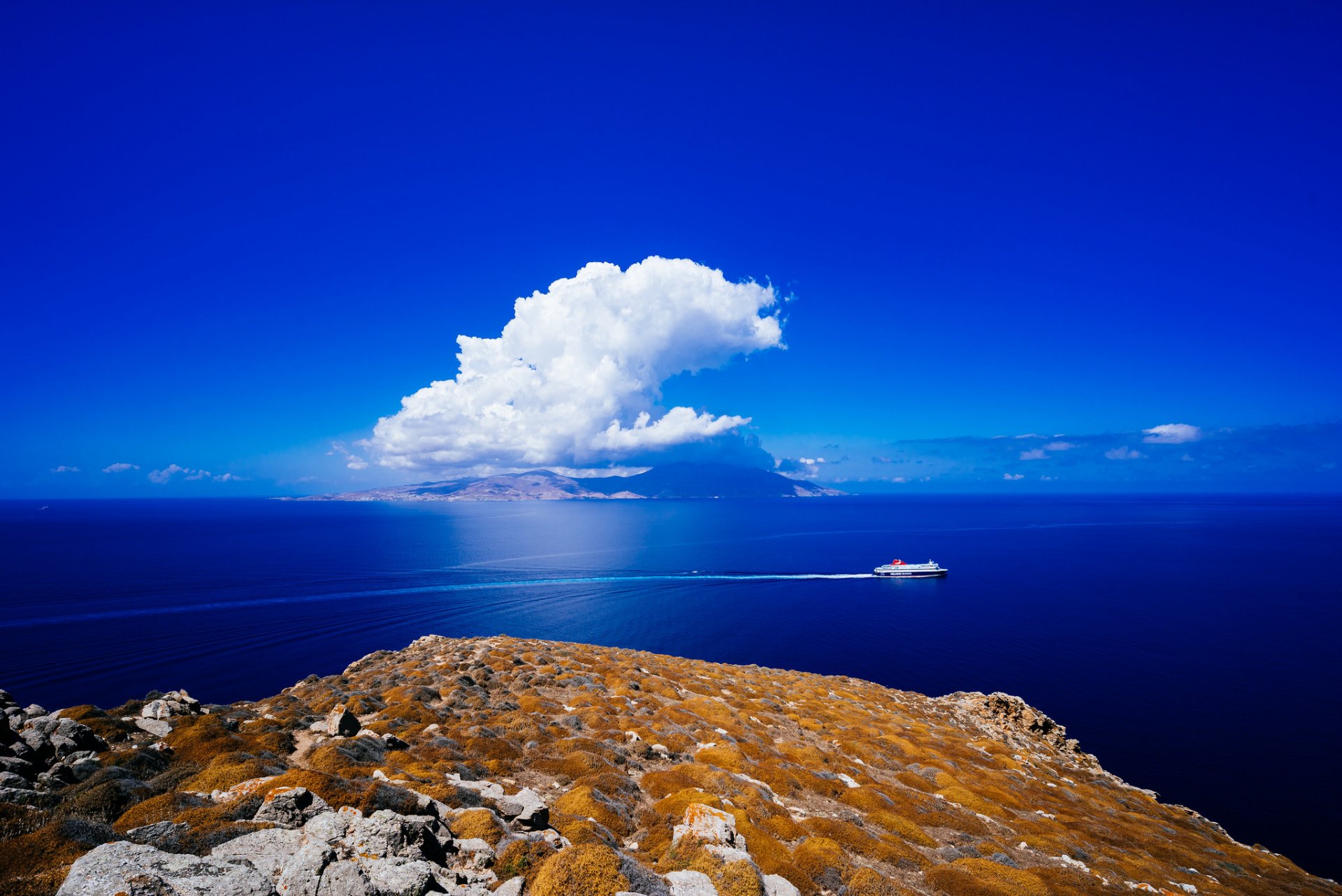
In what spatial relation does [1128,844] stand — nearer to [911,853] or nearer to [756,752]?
[911,853]

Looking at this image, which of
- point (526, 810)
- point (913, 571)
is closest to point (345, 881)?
point (526, 810)

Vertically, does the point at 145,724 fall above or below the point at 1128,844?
above

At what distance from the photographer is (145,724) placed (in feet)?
55.9

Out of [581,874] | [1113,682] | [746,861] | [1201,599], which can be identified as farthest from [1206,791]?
[1201,599]

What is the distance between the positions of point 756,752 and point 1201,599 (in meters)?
129

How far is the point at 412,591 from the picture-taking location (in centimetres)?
10681

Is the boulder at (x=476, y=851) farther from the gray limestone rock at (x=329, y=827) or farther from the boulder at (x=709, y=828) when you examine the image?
the boulder at (x=709, y=828)

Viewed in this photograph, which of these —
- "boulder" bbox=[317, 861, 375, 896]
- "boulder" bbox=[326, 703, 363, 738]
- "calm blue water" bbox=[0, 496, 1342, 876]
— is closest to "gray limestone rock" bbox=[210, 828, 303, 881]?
"boulder" bbox=[317, 861, 375, 896]

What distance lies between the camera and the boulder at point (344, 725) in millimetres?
19609

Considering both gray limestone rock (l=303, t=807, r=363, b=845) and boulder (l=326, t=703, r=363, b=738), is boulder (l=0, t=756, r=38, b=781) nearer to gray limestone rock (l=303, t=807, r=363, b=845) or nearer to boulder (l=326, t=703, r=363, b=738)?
gray limestone rock (l=303, t=807, r=363, b=845)

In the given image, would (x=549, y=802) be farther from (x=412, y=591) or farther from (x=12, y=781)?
(x=412, y=591)

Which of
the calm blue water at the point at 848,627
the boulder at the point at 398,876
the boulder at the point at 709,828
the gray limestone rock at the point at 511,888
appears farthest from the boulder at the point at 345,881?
the calm blue water at the point at 848,627

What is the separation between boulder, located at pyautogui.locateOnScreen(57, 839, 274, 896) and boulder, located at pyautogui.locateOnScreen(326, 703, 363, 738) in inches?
485

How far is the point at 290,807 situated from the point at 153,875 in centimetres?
408
